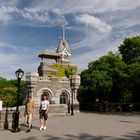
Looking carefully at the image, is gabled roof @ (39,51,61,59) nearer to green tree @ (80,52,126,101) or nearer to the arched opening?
green tree @ (80,52,126,101)

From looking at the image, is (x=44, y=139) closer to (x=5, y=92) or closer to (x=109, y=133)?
(x=109, y=133)

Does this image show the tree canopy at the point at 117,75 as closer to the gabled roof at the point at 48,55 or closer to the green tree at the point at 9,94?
the green tree at the point at 9,94

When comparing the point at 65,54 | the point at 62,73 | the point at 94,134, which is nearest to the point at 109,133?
the point at 94,134

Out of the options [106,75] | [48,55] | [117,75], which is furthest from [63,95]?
[48,55]

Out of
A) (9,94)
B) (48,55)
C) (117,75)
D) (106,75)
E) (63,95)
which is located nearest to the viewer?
(63,95)

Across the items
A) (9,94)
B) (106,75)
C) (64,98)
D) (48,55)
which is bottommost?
(64,98)

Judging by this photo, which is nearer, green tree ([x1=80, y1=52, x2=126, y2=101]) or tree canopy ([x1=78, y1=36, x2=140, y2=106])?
tree canopy ([x1=78, y1=36, x2=140, y2=106])

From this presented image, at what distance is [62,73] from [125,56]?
54.4 ft

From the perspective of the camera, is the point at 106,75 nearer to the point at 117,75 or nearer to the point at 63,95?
the point at 117,75

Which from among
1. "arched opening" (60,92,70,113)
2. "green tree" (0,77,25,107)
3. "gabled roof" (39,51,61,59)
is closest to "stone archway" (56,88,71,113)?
"arched opening" (60,92,70,113)

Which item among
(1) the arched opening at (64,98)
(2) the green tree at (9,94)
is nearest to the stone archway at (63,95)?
(1) the arched opening at (64,98)

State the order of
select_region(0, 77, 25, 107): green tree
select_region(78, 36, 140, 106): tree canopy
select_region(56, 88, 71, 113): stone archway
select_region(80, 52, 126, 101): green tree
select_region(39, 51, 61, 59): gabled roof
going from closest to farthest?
select_region(56, 88, 71, 113): stone archway → select_region(78, 36, 140, 106): tree canopy → select_region(80, 52, 126, 101): green tree → select_region(0, 77, 25, 107): green tree → select_region(39, 51, 61, 59): gabled roof

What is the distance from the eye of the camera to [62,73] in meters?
61.9

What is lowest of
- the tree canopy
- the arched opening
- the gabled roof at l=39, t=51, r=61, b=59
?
the arched opening
